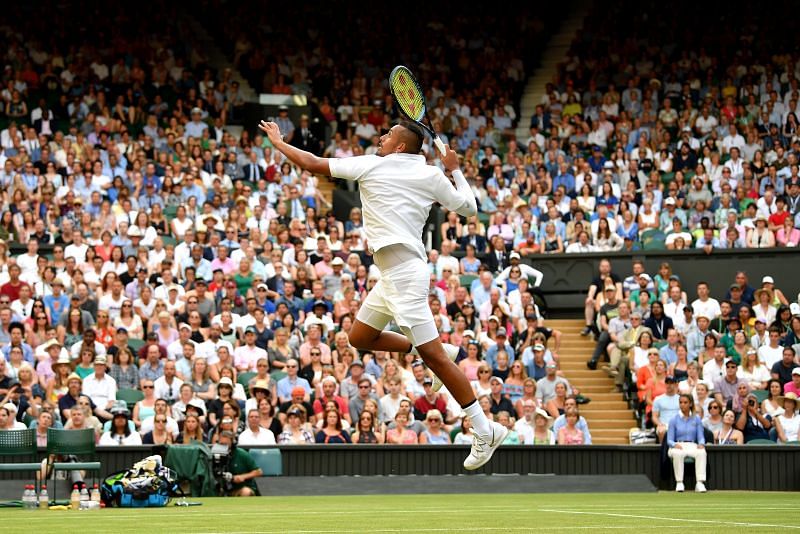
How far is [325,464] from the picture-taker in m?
17.2

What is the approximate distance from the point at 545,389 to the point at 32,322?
7328 millimetres

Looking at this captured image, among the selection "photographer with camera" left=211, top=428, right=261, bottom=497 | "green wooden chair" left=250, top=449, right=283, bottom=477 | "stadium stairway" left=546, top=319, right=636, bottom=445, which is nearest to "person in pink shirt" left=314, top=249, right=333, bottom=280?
Answer: "stadium stairway" left=546, top=319, right=636, bottom=445

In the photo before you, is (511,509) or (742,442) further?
(742,442)

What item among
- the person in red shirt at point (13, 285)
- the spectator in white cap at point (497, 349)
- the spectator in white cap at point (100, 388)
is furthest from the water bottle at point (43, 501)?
the spectator in white cap at point (497, 349)

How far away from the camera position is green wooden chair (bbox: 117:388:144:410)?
1806cm

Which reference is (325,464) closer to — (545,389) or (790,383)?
(545,389)

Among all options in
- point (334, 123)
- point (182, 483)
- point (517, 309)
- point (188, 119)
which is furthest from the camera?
point (334, 123)

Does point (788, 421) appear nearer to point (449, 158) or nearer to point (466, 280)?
point (466, 280)

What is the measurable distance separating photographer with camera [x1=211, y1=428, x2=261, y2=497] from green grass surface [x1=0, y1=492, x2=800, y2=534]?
1.58m

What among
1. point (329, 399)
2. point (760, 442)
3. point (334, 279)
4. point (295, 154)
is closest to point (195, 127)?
point (334, 279)

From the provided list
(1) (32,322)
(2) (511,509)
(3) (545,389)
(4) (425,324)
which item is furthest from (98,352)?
(4) (425,324)

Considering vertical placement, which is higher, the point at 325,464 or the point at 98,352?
the point at 98,352

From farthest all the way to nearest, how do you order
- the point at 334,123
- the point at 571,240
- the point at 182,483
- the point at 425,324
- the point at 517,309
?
the point at 334,123, the point at 571,240, the point at 517,309, the point at 182,483, the point at 425,324

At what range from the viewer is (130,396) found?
18.1m
